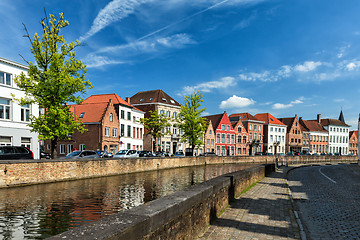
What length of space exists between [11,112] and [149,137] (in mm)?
34774

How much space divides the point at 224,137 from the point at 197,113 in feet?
87.0

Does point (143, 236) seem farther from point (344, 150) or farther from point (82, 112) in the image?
point (344, 150)

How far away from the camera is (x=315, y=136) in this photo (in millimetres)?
100125

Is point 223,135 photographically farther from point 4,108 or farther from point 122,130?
point 4,108

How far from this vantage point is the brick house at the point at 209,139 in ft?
234

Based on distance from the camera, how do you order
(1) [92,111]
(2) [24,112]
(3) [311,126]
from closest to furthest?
(2) [24,112], (1) [92,111], (3) [311,126]

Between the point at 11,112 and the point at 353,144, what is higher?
the point at 11,112

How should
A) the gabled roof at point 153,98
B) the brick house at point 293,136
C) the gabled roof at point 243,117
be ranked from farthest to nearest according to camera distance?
the brick house at point 293,136 < the gabled roof at point 243,117 < the gabled roof at point 153,98

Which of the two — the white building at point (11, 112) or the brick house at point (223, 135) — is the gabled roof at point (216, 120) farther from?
the white building at point (11, 112)

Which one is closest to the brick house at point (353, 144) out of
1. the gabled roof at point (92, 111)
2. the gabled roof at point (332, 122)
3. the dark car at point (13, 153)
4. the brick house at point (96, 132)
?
the gabled roof at point (332, 122)

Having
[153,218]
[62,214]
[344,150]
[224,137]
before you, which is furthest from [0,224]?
[344,150]

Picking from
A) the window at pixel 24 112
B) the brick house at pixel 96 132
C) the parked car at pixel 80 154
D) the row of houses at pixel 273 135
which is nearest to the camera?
the parked car at pixel 80 154

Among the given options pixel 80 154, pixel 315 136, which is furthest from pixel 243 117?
pixel 80 154

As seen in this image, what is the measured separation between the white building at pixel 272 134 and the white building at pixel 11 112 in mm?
71759
